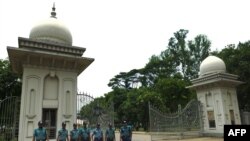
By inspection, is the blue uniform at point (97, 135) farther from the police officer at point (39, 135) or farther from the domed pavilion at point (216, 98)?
the domed pavilion at point (216, 98)

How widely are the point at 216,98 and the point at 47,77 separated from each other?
43.1 feet

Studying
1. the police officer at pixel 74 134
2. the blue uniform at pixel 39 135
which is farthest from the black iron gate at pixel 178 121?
the blue uniform at pixel 39 135

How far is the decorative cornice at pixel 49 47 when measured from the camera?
11887 mm

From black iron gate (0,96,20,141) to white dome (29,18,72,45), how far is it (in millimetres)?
3510

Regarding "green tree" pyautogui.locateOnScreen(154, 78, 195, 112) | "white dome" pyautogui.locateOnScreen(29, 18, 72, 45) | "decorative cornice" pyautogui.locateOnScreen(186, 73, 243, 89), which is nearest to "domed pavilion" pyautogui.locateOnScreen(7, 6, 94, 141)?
"white dome" pyautogui.locateOnScreen(29, 18, 72, 45)

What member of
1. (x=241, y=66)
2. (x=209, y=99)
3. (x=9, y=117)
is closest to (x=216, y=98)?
(x=209, y=99)

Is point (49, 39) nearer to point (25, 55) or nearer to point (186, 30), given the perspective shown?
point (25, 55)

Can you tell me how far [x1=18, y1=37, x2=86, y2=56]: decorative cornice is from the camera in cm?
1189

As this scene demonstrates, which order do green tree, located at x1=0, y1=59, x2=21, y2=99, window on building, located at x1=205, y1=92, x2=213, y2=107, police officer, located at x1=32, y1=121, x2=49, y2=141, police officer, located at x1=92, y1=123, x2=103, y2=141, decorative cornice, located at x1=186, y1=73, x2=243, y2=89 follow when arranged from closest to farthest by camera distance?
police officer, located at x1=32, y1=121, x2=49, y2=141 < police officer, located at x1=92, y1=123, x2=103, y2=141 < decorative cornice, located at x1=186, y1=73, x2=243, y2=89 < window on building, located at x1=205, y1=92, x2=213, y2=107 < green tree, located at x1=0, y1=59, x2=21, y2=99

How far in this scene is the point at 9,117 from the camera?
11.5m

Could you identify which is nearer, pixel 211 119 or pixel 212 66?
pixel 211 119

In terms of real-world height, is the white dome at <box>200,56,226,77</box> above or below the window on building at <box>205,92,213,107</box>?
above

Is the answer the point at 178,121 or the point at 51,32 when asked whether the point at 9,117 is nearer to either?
the point at 51,32

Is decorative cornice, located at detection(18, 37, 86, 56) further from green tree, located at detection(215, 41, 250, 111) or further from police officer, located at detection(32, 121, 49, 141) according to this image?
green tree, located at detection(215, 41, 250, 111)
